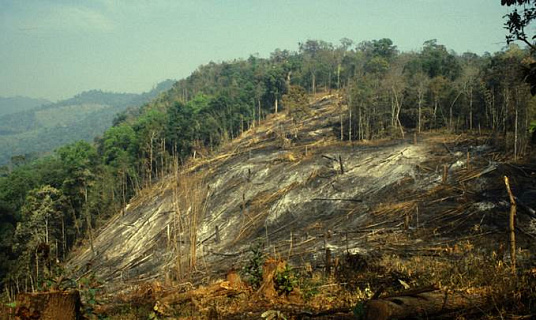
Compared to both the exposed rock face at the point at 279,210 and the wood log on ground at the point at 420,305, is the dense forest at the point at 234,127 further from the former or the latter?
the wood log on ground at the point at 420,305

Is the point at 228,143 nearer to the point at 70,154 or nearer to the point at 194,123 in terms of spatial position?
the point at 194,123

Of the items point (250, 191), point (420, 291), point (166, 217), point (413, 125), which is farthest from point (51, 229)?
point (420, 291)

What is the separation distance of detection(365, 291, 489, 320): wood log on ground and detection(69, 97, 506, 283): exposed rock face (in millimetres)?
10575

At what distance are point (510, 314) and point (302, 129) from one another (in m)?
40.0

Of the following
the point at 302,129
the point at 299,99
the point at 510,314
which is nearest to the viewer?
the point at 510,314

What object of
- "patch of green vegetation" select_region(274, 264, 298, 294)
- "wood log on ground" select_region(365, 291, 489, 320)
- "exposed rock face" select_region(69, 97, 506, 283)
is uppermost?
"wood log on ground" select_region(365, 291, 489, 320)

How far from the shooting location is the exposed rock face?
61.6 ft

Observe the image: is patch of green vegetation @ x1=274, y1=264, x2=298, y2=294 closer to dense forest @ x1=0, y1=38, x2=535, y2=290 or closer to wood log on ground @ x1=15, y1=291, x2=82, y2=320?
wood log on ground @ x1=15, y1=291, x2=82, y2=320

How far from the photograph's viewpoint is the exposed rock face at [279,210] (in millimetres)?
18769

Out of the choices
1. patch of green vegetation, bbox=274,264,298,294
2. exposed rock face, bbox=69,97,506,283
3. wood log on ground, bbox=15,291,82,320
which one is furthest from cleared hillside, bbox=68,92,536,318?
wood log on ground, bbox=15,291,82,320

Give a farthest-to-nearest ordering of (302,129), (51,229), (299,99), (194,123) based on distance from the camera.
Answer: (194,123)
(299,99)
(302,129)
(51,229)

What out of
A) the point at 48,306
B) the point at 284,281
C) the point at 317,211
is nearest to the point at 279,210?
the point at 317,211

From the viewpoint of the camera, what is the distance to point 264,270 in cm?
708

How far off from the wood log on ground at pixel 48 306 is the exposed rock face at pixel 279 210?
35.6 ft
